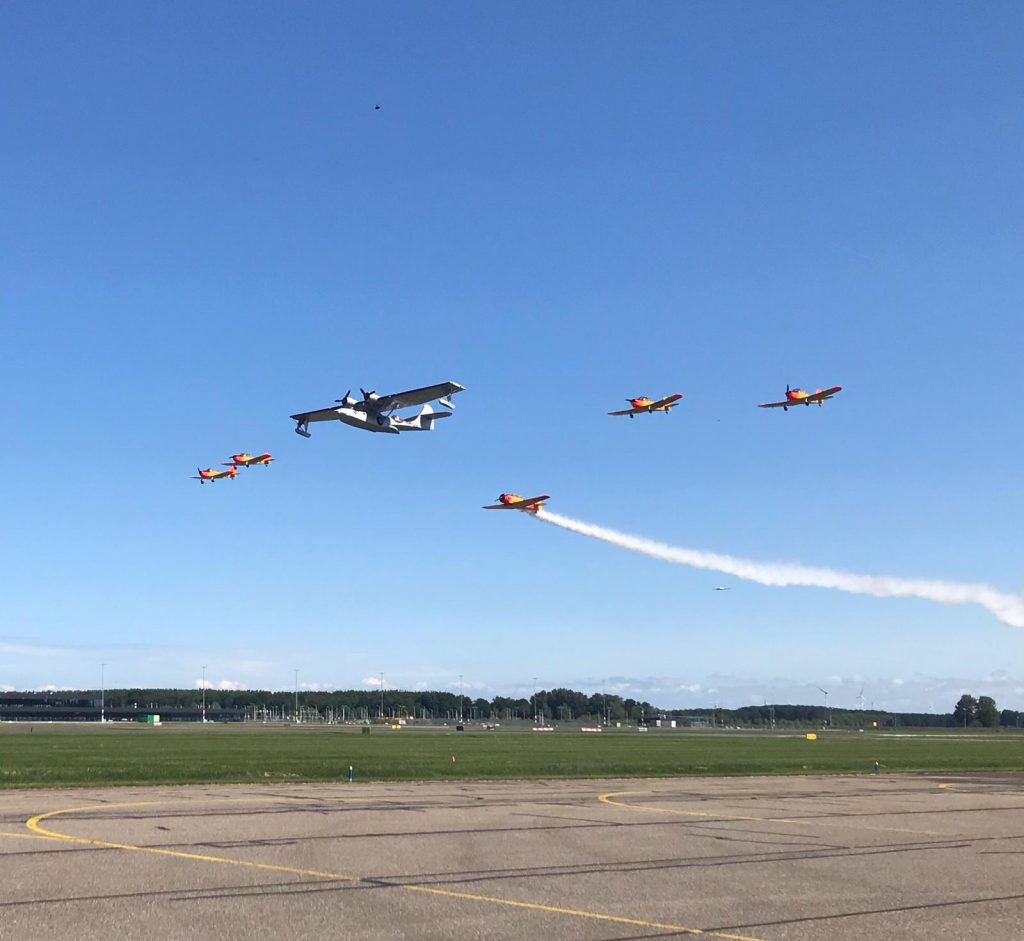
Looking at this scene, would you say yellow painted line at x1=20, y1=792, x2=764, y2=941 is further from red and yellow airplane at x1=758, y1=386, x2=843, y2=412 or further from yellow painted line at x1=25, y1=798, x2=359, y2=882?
red and yellow airplane at x1=758, y1=386, x2=843, y2=412

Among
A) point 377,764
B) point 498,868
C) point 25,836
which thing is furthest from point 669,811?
point 377,764

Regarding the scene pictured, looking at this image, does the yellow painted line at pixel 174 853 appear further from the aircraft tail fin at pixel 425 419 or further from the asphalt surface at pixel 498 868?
the aircraft tail fin at pixel 425 419

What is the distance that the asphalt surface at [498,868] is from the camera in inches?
579

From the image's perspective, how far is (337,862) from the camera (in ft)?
65.6

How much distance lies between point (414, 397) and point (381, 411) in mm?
2226

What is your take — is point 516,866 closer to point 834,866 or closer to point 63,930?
point 834,866

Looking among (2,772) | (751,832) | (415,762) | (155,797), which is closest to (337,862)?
(751,832)

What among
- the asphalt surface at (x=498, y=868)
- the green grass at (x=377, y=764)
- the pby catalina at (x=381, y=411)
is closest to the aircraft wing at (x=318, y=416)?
the pby catalina at (x=381, y=411)

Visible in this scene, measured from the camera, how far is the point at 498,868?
19.6 m

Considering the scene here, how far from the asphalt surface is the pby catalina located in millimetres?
31455

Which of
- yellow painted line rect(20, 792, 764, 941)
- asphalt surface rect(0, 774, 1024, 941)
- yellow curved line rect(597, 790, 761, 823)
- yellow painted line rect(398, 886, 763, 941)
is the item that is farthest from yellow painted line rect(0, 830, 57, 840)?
yellow curved line rect(597, 790, 761, 823)

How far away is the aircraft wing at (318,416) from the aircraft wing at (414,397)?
2516 mm

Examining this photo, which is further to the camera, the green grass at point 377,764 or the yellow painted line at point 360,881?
the green grass at point 377,764

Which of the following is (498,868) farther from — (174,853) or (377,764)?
(377,764)
